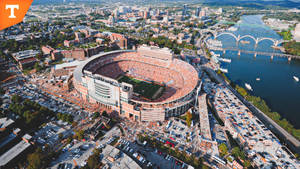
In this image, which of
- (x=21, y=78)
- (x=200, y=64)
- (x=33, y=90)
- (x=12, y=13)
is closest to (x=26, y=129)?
(x=33, y=90)

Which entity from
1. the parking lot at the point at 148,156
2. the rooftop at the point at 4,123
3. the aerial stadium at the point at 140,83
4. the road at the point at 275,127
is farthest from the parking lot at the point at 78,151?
the road at the point at 275,127

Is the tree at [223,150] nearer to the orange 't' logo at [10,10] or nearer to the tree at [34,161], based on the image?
the tree at [34,161]

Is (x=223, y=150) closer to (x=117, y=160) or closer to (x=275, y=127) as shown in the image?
(x=275, y=127)

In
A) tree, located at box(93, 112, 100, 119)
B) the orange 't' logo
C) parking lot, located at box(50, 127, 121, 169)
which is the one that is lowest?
parking lot, located at box(50, 127, 121, 169)

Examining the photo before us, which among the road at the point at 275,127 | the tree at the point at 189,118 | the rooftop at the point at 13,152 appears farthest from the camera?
the tree at the point at 189,118

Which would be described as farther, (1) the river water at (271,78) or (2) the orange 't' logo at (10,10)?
(1) the river water at (271,78)

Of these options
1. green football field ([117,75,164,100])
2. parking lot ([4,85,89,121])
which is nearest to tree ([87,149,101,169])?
parking lot ([4,85,89,121])

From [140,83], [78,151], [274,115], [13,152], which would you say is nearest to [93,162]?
[78,151]

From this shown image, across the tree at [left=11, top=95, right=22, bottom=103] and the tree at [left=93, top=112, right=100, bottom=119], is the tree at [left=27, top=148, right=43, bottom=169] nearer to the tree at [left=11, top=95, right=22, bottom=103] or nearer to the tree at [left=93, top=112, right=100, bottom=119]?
the tree at [left=93, top=112, right=100, bottom=119]
